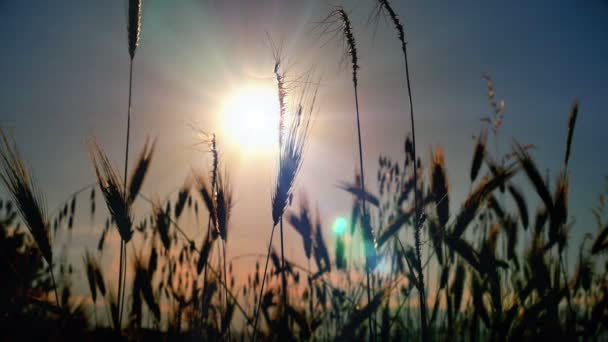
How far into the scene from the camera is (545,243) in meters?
2.73

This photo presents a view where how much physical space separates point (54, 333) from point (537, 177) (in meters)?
2.67

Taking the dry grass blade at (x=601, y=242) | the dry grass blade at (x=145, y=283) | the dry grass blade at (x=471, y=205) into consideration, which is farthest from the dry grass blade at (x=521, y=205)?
the dry grass blade at (x=145, y=283)

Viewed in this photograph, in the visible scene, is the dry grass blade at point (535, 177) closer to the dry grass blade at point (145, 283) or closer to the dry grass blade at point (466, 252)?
the dry grass blade at point (466, 252)

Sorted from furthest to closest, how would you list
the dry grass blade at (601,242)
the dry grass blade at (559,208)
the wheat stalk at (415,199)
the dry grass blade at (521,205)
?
the dry grass blade at (521,205), the dry grass blade at (601,242), the dry grass blade at (559,208), the wheat stalk at (415,199)

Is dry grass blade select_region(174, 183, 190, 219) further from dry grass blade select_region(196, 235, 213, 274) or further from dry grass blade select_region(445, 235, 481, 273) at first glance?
dry grass blade select_region(445, 235, 481, 273)

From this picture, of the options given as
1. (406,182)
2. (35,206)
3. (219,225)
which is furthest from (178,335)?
(406,182)

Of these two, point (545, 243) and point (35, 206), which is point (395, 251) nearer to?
point (545, 243)

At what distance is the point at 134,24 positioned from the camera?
6.63 feet

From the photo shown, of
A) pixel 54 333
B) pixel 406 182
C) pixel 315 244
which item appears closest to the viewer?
pixel 54 333

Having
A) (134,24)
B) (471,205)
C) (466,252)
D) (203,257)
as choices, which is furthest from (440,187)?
(134,24)

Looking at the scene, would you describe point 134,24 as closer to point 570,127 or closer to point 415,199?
point 415,199

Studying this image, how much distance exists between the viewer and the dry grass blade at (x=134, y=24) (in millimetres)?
1979

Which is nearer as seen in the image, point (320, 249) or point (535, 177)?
point (535, 177)

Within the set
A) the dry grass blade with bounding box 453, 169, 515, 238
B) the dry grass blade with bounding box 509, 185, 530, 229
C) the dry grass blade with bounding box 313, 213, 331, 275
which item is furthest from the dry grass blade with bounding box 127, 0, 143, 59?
the dry grass blade with bounding box 509, 185, 530, 229
